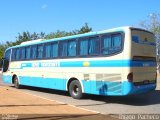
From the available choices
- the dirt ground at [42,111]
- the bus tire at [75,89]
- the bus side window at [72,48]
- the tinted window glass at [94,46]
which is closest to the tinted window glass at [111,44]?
the tinted window glass at [94,46]

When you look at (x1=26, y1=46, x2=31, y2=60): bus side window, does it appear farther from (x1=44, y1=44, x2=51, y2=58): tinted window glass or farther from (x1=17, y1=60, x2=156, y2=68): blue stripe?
(x1=17, y1=60, x2=156, y2=68): blue stripe

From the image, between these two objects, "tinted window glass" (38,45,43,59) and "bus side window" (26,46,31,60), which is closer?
"tinted window glass" (38,45,43,59)

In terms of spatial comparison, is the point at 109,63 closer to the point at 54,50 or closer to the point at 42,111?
the point at 42,111

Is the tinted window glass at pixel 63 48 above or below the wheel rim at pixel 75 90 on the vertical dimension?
above

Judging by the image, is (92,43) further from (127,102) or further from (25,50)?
(25,50)

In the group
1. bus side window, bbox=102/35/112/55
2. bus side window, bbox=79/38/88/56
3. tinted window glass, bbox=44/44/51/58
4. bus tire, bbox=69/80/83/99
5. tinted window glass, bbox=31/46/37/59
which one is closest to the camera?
bus side window, bbox=102/35/112/55

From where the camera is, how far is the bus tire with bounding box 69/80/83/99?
51.8ft

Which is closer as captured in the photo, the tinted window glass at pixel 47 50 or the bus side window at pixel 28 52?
the tinted window glass at pixel 47 50

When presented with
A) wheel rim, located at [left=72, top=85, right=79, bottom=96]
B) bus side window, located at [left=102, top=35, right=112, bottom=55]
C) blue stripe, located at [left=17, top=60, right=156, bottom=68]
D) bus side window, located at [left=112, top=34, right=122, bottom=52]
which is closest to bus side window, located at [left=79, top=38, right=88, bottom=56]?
blue stripe, located at [left=17, top=60, right=156, bottom=68]

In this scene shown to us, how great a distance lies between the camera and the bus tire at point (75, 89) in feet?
51.8

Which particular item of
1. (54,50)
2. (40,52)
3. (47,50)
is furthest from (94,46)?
(40,52)

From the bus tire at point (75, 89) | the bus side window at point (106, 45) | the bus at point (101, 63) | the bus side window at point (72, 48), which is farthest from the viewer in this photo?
the bus side window at point (72, 48)

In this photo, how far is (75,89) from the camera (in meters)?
16.3

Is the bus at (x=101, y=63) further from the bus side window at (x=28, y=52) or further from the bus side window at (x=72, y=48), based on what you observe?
the bus side window at (x=28, y=52)
